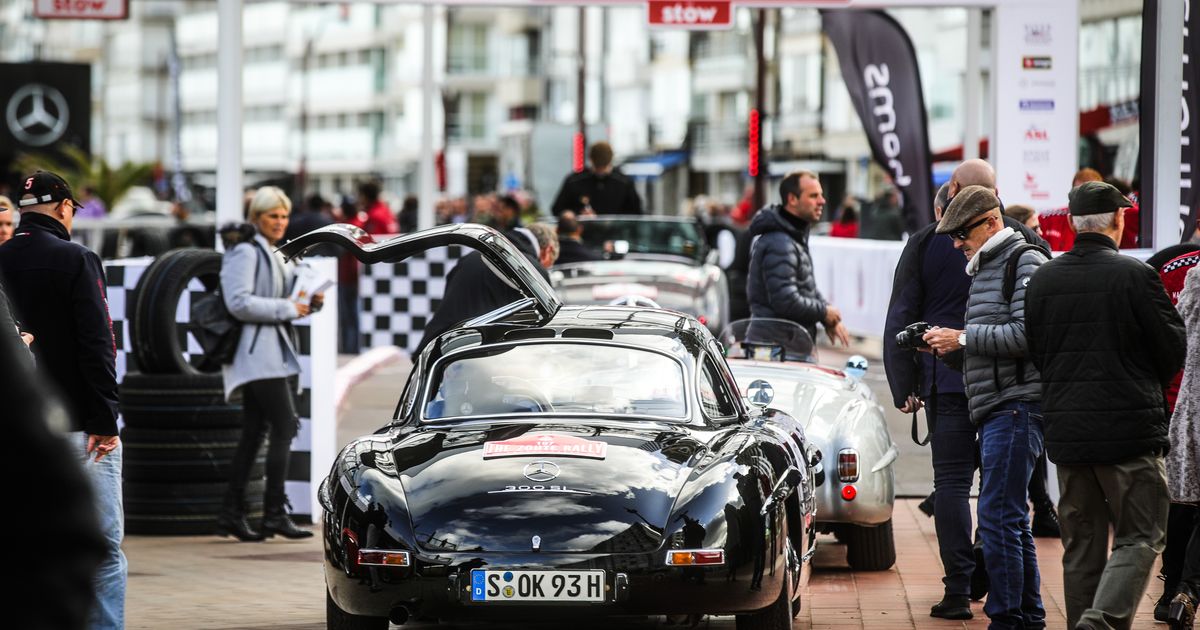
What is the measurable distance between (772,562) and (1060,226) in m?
5.51

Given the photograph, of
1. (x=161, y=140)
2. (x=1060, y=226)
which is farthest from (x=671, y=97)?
(x=1060, y=226)

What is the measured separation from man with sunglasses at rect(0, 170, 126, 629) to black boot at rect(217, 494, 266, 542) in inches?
146

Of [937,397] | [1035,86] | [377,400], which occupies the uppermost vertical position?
[1035,86]

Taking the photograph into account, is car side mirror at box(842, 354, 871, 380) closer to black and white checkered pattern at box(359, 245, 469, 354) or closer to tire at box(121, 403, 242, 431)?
tire at box(121, 403, 242, 431)

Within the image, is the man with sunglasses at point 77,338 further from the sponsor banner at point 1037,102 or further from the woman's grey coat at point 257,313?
the sponsor banner at point 1037,102

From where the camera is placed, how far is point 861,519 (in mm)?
8422

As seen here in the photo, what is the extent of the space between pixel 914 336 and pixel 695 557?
1.68 meters

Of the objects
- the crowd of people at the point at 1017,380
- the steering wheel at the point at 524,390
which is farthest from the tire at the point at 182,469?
the steering wheel at the point at 524,390

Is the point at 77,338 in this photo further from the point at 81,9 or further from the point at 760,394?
the point at 81,9

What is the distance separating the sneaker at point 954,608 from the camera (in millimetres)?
7574

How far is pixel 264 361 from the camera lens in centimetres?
988

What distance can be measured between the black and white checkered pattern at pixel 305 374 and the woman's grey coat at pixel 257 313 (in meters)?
0.60

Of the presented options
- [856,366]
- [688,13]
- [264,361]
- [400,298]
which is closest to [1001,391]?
[856,366]

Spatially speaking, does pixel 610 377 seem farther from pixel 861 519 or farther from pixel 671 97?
pixel 671 97
